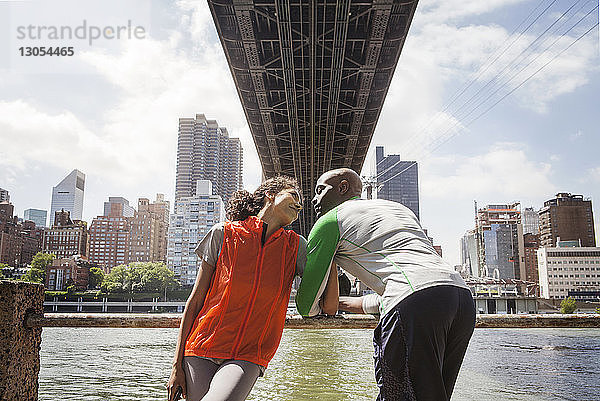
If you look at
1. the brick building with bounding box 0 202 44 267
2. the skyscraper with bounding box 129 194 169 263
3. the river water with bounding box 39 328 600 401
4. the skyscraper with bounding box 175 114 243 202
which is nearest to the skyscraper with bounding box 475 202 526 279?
the skyscraper with bounding box 175 114 243 202

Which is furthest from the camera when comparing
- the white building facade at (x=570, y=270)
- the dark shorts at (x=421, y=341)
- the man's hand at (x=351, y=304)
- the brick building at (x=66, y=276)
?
the white building facade at (x=570, y=270)

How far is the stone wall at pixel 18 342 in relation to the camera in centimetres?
194

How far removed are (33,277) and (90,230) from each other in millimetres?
51744

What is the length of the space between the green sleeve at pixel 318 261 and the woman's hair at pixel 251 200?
33 centimetres

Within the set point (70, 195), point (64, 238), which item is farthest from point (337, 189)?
point (70, 195)

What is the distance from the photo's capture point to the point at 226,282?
190 cm

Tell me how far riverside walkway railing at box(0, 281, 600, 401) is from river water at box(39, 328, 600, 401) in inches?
219

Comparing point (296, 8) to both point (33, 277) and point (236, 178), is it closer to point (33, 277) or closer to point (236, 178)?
point (33, 277)

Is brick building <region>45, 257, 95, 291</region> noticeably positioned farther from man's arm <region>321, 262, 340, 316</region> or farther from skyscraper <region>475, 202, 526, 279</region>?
skyscraper <region>475, 202, 526, 279</region>

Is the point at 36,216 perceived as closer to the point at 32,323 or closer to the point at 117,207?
the point at 117,207

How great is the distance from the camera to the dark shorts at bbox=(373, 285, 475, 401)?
1.57 meters

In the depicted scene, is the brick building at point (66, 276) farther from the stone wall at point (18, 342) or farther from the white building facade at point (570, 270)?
the stone wall at point (18, 342)

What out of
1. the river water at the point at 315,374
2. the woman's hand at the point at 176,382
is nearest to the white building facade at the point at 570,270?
the river water at the point at 315,374

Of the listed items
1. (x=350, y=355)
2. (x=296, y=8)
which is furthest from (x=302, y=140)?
(x=350, y=355)
